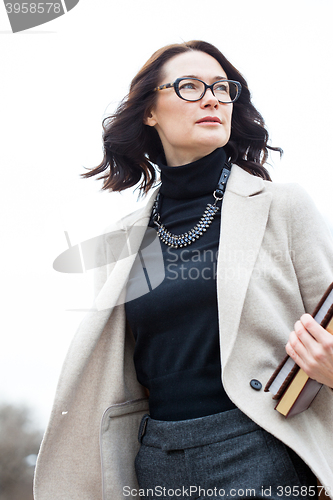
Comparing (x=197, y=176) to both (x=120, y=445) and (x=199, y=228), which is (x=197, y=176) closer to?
(x=199, y=228)

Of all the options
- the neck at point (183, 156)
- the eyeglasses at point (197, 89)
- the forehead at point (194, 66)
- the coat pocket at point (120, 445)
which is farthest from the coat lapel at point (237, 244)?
the coat pocket at point (120, 445)

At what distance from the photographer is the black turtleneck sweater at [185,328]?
132cm

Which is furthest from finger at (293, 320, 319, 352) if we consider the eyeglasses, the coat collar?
the eyeglasses

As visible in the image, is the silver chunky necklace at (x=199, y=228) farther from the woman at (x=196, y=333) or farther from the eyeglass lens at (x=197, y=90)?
the eyeglass lens at (x=197, y=90)

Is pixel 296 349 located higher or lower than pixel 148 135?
lower

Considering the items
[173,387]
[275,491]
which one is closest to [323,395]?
[275,491]

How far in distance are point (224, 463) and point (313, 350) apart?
0.46 meters

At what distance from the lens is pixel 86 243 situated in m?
1.90

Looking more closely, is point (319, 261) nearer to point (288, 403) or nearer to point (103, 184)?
point (288, 403)

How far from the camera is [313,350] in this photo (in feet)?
3.35

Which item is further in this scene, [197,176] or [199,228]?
[197,176]

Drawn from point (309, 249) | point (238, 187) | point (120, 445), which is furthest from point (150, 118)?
point (120, 445)

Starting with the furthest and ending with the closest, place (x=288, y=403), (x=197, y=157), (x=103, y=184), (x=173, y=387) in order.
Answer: (x=103, y=184) < (x=197, y=157) < (x=173, y=387) < (x=288, y=403)

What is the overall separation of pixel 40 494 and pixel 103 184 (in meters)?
1.37
